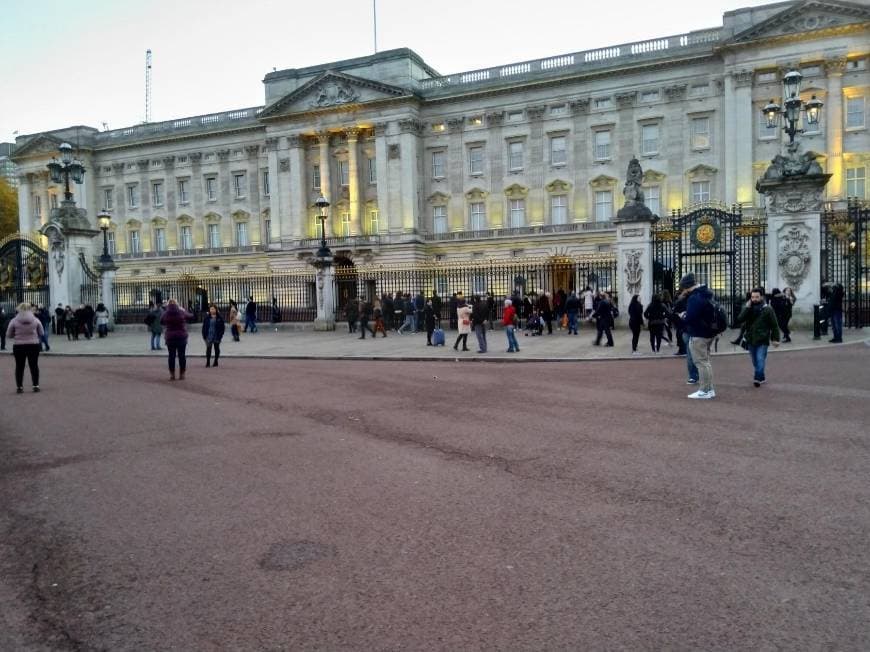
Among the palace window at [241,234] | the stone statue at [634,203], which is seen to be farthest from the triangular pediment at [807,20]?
the palace window at [241,234]

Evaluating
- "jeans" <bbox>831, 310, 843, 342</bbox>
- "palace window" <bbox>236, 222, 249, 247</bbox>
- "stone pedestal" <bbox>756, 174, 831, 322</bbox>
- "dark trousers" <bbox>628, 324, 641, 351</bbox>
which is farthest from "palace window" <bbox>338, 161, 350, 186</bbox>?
"jeans" <bbox>831, 310, 843, 342</bbox>

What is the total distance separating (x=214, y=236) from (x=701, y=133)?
4409cm

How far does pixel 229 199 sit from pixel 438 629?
6677 cm

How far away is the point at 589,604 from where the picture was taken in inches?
146

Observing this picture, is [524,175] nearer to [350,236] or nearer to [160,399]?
[350,236]

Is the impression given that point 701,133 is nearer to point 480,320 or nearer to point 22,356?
point 480,320

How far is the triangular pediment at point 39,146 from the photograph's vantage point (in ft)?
226

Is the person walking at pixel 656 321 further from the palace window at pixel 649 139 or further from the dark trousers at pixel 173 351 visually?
the palace window at pixel 649 139

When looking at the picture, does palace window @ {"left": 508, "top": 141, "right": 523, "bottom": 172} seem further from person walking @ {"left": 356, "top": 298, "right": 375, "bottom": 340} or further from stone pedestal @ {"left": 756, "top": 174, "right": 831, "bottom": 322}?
stone pedestal @ {"left": 756, "top": 174, "right": 831, "bottom": 322}

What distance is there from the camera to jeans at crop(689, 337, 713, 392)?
33.1ft

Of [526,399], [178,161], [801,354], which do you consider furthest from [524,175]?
[526,399]

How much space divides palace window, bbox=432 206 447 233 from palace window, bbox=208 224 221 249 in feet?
73.1

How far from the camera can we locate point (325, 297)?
28.8 m

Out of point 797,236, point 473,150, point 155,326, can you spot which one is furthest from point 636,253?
point 473,150
